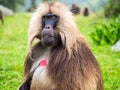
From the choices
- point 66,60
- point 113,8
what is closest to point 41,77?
point 66,60

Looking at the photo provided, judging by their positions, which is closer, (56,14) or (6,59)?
(56,14)

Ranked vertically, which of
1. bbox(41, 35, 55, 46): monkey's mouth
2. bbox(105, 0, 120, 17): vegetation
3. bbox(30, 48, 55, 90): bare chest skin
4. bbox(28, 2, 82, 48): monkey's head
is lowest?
bbox(105, 0, 120, 17): vegetation

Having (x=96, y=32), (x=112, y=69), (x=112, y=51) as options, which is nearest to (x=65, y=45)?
(x=112, y=69)

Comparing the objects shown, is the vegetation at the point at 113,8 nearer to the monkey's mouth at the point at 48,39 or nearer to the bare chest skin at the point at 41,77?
the bare chest skin at the point at 41,77

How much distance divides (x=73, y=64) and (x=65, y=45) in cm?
22

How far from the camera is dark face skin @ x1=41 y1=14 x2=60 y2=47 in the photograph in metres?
4.31

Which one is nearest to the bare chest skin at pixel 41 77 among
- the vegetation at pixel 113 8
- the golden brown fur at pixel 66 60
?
A: the golden brown fur at pixel 66 60

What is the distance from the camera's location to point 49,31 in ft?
14.1

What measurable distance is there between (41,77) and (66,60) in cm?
35

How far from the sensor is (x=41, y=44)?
4.80 m

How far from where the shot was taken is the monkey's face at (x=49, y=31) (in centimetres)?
431

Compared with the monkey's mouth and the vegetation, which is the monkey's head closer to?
the monkey's mouth

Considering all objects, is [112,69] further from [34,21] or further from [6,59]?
[34,21]

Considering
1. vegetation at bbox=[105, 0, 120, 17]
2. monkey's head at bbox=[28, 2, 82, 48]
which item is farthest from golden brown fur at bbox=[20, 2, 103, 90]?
vegetation at bbox=[105, 0, 120, 17]
